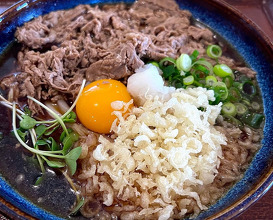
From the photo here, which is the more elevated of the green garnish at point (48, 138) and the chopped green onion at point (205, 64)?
the chopped green onion at point (205, 64)

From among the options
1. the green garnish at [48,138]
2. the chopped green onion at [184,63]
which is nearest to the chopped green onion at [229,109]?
the chopped green onion at [184,63]

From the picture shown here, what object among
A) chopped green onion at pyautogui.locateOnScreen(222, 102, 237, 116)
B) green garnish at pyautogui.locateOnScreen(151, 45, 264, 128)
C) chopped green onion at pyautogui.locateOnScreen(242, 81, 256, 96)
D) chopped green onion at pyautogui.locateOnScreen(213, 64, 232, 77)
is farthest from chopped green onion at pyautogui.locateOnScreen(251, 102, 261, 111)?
chopped green onion at pyautogui.locateOnScreen(213, 64, 232, 77)

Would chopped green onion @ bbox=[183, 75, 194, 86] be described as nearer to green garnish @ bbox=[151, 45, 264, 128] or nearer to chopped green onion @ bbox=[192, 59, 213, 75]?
green garnish @ bbox=[151, 45, 264, 128]

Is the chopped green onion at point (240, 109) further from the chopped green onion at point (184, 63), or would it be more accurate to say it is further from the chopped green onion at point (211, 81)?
the chopped green onion at point (184, 63)

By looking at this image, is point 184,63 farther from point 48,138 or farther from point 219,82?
point 48,138

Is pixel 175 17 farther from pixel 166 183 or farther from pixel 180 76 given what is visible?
pixel 166 183

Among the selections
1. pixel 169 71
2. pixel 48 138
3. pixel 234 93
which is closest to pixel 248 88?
pixel 234 93
